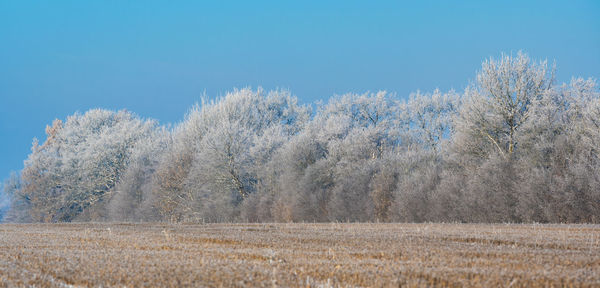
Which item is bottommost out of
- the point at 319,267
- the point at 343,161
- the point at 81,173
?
the point at 319,267

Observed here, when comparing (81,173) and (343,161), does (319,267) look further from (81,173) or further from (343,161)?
(81,173)

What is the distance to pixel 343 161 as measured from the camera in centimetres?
4131

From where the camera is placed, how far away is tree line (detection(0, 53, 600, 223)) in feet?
101

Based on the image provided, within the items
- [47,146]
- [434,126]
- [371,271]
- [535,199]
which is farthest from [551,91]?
[47,146]

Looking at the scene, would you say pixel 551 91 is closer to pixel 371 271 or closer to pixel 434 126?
pixel 434 126

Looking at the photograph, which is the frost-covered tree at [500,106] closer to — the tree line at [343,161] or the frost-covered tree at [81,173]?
the tree line at [343,161]

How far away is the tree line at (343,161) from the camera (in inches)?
1208

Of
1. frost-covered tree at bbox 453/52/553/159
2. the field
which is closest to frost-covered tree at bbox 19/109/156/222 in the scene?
frost-covered tree at bbox 453/52/553/159

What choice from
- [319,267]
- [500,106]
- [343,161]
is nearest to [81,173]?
[343,161]

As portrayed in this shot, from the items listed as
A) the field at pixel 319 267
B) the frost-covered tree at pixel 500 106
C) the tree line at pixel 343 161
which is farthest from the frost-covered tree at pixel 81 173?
the field at pixel 319 267

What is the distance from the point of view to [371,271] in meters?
7.58

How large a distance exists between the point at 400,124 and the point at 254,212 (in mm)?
19533

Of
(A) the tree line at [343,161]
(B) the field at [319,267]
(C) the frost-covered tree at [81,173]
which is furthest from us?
(C) the frost-covered tree at [81,173]

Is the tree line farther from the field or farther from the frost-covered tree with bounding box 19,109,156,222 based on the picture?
the field
